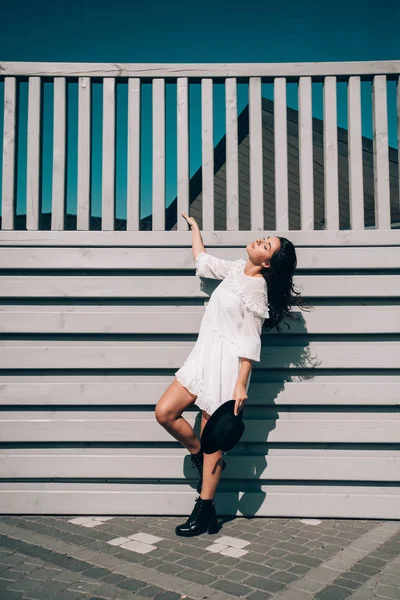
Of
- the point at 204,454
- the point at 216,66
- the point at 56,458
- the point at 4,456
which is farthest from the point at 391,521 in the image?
the point at 216,66

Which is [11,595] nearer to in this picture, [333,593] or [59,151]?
[333,593]

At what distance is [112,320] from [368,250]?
1.99 metres

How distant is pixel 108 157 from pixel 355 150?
191 centimetres

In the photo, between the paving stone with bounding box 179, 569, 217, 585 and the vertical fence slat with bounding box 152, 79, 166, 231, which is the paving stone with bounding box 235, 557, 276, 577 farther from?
the vertical fence slat with bounding box 152, 79, 166, 231

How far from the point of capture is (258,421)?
153 inches

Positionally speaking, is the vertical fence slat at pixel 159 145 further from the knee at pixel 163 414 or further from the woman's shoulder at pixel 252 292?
the knee at pixel 163 414

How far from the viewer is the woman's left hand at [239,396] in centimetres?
344

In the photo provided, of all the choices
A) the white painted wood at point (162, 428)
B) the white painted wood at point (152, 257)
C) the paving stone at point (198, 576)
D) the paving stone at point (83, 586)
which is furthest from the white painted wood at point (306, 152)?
the paving stone at point (83, 586)

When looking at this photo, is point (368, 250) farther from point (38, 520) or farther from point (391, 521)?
point (38, 520)

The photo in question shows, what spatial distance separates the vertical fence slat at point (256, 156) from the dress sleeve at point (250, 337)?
82 cm

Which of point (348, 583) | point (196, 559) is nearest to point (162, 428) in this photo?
point (196, 559)

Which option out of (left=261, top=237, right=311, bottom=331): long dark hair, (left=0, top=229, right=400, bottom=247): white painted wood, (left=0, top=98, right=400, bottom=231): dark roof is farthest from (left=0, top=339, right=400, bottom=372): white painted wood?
(left=0, top=98, right=400, bottom=231): dark roof

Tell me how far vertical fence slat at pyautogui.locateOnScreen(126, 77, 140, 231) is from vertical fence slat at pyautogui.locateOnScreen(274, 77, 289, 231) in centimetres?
107

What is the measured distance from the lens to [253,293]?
3.54 metres
